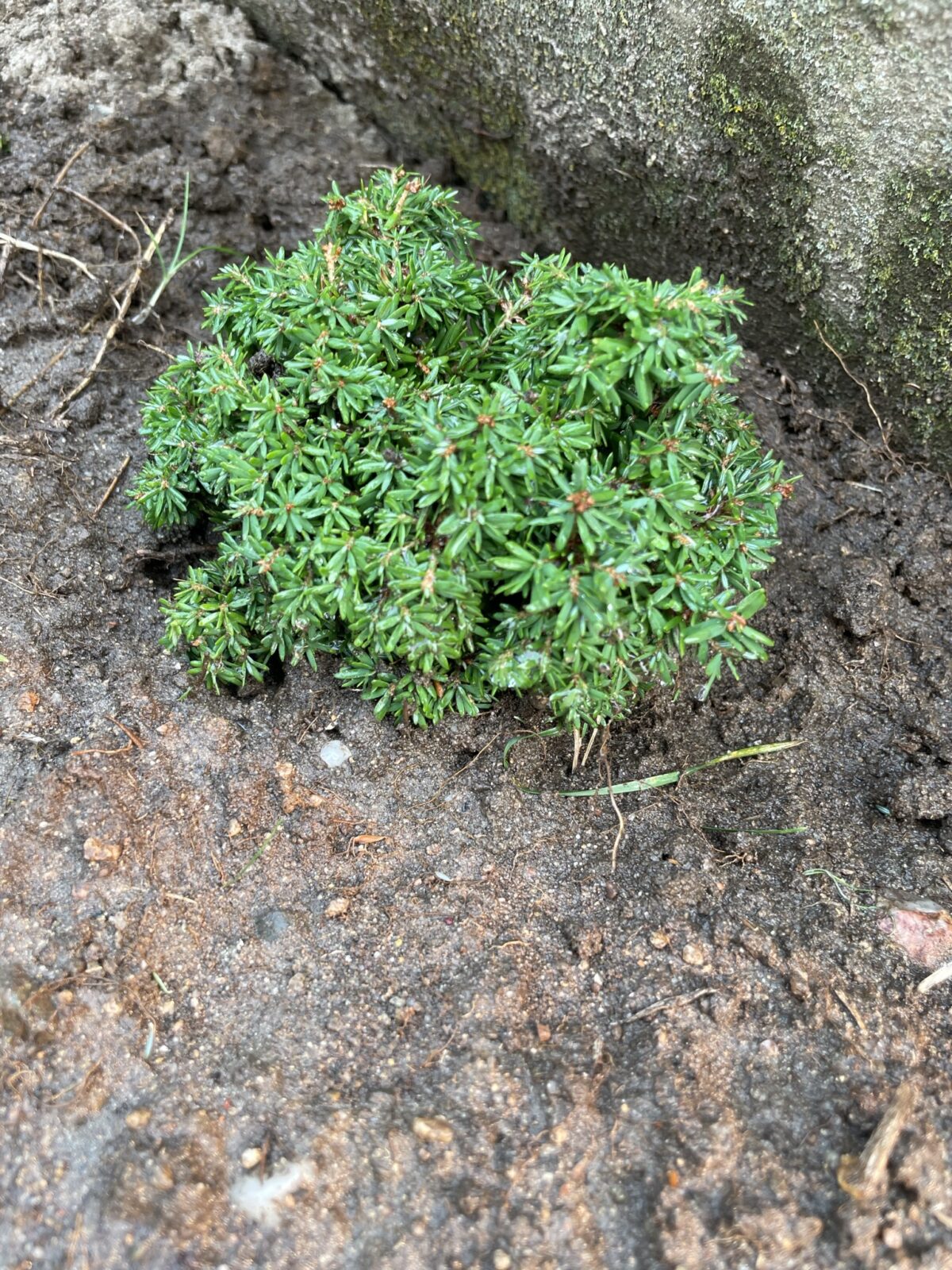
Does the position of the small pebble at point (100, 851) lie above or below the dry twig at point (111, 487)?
below

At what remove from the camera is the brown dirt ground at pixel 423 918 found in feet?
7.09

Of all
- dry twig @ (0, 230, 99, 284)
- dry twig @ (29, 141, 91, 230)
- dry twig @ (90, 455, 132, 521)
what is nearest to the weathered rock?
dry twig @ (29, 141, 91, 230)

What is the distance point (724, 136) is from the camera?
337 centimetres

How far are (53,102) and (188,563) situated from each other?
6.46 feet

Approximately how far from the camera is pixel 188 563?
3307 mm

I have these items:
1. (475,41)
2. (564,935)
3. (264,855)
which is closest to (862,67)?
(475,41)

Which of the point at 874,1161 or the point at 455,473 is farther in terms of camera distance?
the point at 455,473

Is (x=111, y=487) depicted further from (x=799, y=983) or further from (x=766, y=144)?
(x=799, y=983)

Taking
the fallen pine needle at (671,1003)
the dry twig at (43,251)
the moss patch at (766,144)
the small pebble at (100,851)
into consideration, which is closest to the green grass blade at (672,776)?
the fallen pine needle at (671,1003)

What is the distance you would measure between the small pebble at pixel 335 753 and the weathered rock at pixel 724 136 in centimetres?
233

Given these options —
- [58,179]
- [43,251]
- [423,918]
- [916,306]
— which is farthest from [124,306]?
[916,306]

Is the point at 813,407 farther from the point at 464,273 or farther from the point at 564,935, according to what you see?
the point at 564,935

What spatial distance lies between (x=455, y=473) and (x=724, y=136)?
1.94 m

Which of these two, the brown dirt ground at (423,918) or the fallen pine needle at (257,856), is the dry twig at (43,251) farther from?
the fallen pine needle at (257,856)
